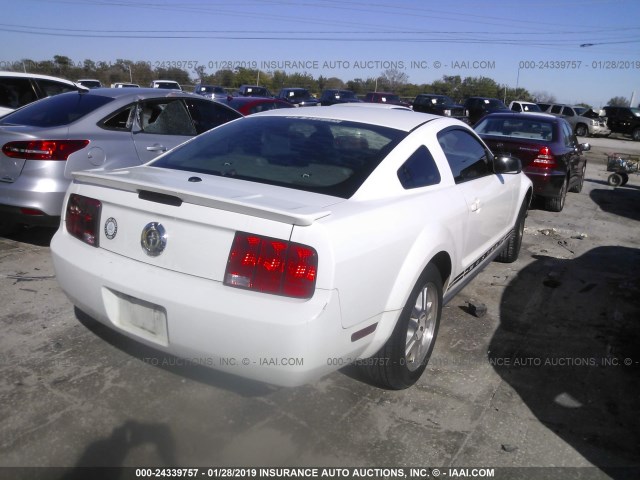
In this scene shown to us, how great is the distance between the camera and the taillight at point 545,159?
7.84 meters

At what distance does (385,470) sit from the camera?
246 centimetres

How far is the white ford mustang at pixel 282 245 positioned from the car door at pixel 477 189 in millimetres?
97

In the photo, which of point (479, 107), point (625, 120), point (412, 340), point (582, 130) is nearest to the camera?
point (412, 340)

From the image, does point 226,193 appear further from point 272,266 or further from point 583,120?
point 583,120

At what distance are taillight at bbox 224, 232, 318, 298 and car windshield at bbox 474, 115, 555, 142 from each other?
6966 millimetres

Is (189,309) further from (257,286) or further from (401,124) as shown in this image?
(401,124)

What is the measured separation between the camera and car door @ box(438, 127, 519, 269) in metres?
3.79

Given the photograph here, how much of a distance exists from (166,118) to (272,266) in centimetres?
429

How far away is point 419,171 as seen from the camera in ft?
10.8

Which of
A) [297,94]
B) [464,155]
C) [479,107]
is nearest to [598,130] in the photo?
[479,107]

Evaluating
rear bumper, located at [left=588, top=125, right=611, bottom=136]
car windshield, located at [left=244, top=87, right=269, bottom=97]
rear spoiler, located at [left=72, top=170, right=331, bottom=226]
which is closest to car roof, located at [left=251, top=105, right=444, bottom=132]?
rear spoiler, located at [left=72, top=170, right=331, bottom=226]

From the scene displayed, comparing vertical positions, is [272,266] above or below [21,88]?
below

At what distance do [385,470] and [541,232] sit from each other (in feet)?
18.6

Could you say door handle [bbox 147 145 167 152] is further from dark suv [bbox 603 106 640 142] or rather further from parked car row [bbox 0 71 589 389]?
dark suv [bbox 603 106 640 142]
